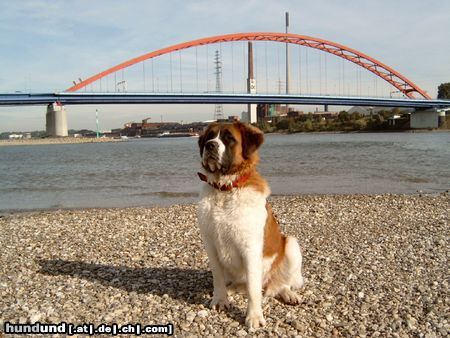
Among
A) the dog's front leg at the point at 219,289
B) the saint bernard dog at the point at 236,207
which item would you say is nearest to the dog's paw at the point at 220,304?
the dog's front leg at the point at 219,289

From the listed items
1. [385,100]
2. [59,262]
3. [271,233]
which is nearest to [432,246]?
[271,233]

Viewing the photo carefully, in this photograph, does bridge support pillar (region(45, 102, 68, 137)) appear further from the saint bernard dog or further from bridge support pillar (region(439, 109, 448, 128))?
bridge support pillar (region(439, 109, 448, 128))

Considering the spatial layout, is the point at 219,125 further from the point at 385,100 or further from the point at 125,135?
the point at 125,135

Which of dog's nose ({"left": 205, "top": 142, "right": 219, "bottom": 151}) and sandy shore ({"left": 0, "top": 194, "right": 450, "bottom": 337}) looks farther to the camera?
sandy shore ({"left": 0, "top": 194, "right": 450, "bottom": 337})

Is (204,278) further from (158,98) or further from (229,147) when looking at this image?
(158,98)

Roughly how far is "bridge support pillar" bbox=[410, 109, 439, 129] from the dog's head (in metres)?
74.7

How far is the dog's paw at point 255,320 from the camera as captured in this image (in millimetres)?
3085

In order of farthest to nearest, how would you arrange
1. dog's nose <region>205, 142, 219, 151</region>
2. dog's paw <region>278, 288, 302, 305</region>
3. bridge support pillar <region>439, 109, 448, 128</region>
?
1. bridge support pillar <region>439, 109, 448, 128</region>
2. dog's paw <region>278, 288, 302, 305</region>
3. dog's nose <region>205, 142, 219, 151</region>

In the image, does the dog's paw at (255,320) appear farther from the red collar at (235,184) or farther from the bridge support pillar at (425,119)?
the bridge support pillar at (425,119)

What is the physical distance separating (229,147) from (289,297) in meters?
1.46

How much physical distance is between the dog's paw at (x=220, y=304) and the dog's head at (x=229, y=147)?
3.70 feet

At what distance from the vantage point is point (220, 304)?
3.39 metres

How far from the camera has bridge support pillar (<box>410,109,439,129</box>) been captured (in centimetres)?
6931

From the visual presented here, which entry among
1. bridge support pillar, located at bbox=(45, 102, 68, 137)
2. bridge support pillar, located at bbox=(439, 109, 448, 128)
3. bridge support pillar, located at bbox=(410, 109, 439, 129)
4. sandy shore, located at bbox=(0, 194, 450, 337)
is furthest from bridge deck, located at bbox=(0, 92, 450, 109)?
sandy shore, located at bbox=(0, 194, 450, 337)
